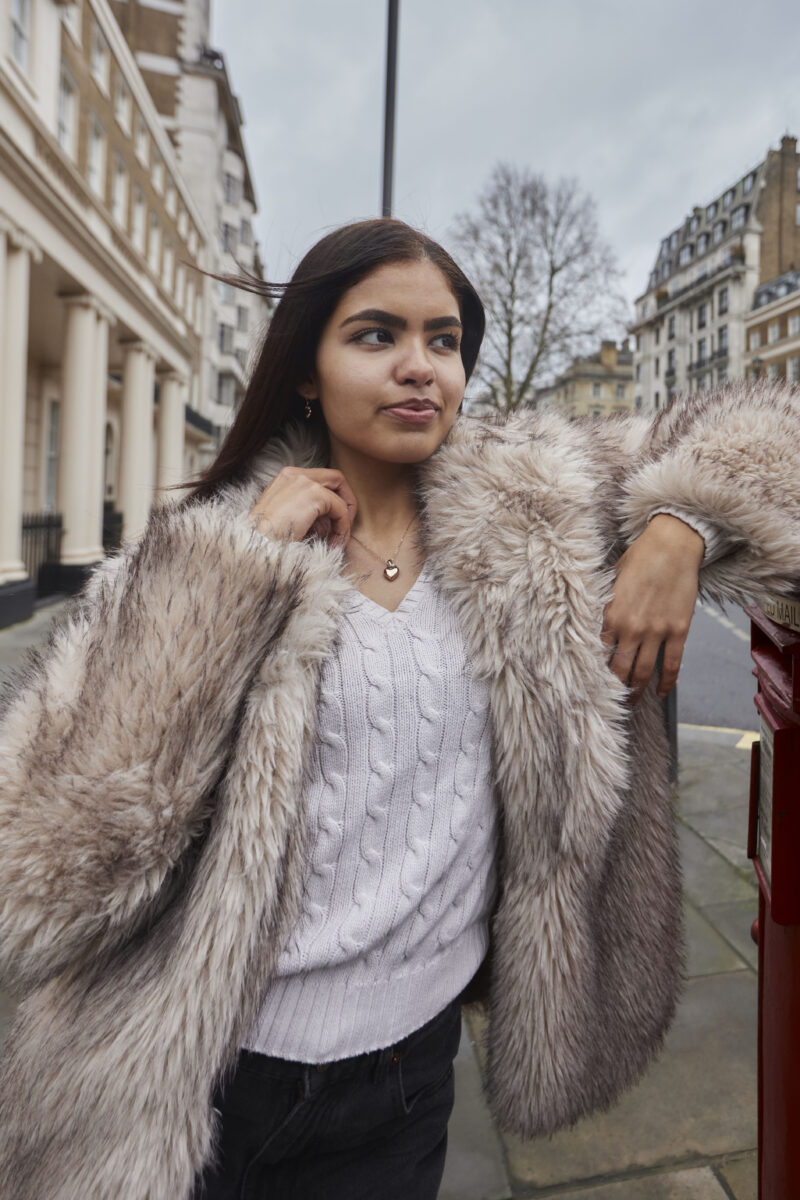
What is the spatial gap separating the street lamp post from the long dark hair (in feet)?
17.0

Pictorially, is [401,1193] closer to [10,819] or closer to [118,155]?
[10,819]

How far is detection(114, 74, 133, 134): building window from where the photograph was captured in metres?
16.0

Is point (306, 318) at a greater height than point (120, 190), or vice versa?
point (120, 190)

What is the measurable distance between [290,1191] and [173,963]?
0.45 metres

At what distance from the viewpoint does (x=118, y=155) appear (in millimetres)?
16547

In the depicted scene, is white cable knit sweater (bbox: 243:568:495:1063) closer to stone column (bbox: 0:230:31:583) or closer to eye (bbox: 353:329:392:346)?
eye (bbox: 353:329:392:346)

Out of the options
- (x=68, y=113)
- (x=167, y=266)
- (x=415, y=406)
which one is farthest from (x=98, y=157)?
(x=415, y=406)

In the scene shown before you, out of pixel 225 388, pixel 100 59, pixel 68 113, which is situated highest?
pixel 225 388

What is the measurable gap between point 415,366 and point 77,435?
14.8m

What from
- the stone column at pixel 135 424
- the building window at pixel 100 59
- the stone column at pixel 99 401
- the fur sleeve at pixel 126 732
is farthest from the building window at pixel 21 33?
the fur sleeve at pixel 126 732

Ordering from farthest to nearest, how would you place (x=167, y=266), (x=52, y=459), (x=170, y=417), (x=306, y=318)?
(x=170, y=417), (x=167, y=266), (x=52, y=459), (x=306, y=318)

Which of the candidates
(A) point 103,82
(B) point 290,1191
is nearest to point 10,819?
(B) point 290,1191

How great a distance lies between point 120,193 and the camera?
1706 cm

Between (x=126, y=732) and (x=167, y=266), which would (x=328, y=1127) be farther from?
(x=167, y=266)
